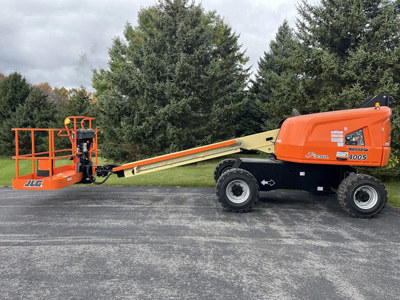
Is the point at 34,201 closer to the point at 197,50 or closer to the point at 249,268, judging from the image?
the point at 249,268

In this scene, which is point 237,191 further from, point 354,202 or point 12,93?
point 12,93

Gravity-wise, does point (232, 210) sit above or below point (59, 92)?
below

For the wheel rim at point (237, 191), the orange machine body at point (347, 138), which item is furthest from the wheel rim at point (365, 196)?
the wheel rim at point (237, 191)

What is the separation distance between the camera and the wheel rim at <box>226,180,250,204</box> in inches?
281

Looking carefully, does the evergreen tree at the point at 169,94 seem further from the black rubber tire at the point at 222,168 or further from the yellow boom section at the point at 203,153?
the yellow boom section at the point at 203,153

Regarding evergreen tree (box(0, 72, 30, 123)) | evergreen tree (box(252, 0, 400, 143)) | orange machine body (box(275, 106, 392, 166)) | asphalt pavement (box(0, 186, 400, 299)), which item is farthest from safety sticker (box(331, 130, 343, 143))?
evergreen tree (box(0, 72, 30, 123))

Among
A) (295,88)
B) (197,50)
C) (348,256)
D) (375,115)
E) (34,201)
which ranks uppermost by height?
(197,50)

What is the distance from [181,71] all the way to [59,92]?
177 ft

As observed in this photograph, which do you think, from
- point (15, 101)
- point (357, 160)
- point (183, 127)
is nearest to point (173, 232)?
point (357, 160)

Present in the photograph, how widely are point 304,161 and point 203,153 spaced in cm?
256

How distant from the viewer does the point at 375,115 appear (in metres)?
6.70

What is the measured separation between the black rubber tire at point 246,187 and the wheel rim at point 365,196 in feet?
7.19

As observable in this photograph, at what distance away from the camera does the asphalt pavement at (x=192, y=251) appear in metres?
3.73

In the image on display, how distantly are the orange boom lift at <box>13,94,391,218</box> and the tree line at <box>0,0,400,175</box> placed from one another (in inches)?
181
